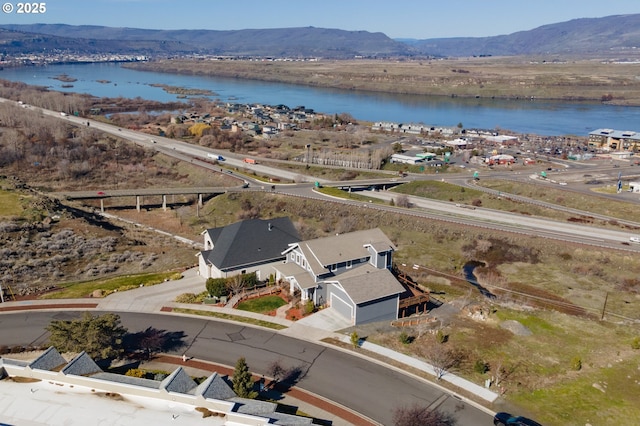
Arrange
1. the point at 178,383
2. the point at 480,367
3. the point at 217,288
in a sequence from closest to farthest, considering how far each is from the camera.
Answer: the point at 178,383 < the point at 480,367 < the point at 217,288

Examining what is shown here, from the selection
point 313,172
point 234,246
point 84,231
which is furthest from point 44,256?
point 313,172

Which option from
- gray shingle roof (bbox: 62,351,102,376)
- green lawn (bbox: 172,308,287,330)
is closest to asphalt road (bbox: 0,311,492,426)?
green lawn (bbox: 172,308,287,330)

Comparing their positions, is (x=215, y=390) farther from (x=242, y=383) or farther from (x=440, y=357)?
(x=440, y=357)

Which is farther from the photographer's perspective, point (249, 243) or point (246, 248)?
point (249, 243)

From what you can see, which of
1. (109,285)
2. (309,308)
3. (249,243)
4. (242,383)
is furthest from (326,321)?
(109,285)

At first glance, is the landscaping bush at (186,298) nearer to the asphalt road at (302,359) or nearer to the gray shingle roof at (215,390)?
the asphalt road at (302,359)

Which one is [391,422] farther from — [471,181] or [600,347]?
[471,181]
